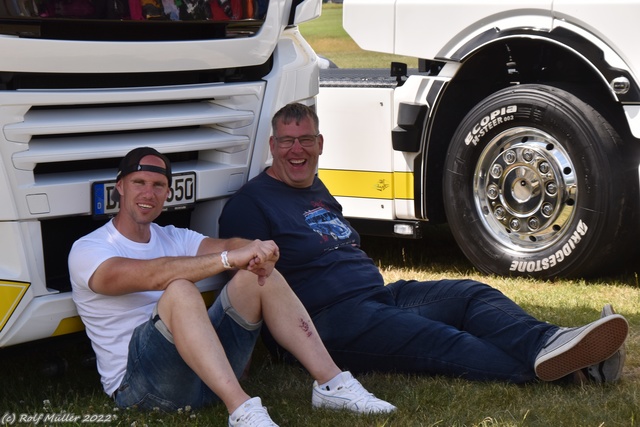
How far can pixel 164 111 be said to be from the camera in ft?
13.8

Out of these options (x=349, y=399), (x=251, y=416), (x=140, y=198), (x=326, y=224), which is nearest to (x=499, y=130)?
(x=326, y=224)

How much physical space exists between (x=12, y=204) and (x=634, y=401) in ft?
7.13

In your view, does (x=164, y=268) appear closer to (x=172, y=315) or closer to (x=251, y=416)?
(x=172, y=315)

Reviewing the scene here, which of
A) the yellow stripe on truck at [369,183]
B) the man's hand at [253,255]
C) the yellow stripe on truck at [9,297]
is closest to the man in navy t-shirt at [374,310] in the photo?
the man's hand at [253,255]

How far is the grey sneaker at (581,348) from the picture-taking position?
4121 mm

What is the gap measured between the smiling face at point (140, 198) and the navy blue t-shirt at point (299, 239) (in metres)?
0.44

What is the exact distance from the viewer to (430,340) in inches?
173

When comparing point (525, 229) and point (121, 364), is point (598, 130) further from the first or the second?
point (121, 364)

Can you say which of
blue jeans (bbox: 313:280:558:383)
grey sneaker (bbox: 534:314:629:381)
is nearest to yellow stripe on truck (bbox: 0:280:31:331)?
blue jeans (bbox: 313:280:558:383)

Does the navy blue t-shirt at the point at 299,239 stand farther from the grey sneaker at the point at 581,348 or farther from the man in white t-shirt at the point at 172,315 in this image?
the grey sneaker at the point at 581,348

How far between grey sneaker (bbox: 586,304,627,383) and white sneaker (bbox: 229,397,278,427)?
128 centimetres

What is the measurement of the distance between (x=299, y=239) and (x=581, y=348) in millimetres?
1135

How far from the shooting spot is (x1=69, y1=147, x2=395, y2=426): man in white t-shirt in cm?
377

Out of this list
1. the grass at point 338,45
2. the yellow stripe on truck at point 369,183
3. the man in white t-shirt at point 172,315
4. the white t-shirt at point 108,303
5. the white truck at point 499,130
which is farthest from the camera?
the grass at point 338,45
